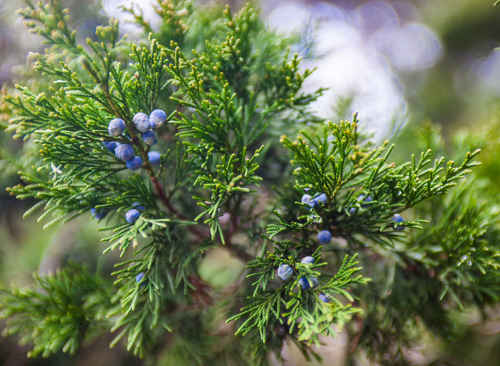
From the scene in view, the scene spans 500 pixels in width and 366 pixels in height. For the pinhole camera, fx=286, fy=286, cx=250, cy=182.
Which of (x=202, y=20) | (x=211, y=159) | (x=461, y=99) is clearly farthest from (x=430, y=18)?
(x=211, y=159)

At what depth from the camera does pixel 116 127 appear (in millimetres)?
364

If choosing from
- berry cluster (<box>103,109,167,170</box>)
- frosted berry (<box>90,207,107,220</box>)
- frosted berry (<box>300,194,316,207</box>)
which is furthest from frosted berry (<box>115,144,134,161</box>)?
frosted berry (<box>300,194,316,207</box>)

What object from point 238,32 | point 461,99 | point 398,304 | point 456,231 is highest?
point 238,32

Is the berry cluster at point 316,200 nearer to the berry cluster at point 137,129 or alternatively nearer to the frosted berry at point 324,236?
the frosted berry at point 324,236

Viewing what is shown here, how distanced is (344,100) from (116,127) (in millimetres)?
587

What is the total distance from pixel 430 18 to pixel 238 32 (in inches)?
92.0

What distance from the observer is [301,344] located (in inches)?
17.3

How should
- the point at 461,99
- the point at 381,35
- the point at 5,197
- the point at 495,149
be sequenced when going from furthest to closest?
1. the point at 381,35
2. the point at 461,99
3. the point at 5,197
4. the point at 495,149

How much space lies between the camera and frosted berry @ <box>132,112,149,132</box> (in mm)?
377

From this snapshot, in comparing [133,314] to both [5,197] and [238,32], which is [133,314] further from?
[5,197]

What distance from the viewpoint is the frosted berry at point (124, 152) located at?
0.38 metres

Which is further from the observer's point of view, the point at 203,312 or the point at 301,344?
the point at 203,312

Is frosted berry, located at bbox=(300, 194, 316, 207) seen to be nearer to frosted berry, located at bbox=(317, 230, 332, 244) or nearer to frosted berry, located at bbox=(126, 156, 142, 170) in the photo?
frosted berry, located at bbox=(317, 230, 332, 244)

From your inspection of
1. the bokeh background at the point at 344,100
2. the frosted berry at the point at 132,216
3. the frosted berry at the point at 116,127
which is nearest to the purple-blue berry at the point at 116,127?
the frosted berry at the point at 116,127
